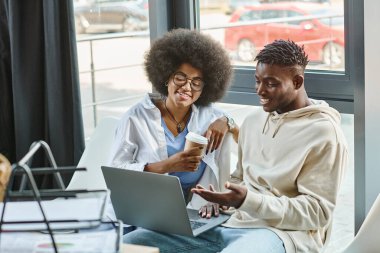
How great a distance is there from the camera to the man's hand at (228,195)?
222 cm

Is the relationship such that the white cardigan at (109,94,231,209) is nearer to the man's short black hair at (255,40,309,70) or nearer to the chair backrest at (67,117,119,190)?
the chair backrest at (67,117,119,190)

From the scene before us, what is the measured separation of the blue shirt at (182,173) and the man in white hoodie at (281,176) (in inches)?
7.6

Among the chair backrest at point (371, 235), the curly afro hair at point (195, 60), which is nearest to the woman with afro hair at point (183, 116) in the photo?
the curly afro hair at point (195, 60)

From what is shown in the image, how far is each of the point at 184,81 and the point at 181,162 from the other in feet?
1.10

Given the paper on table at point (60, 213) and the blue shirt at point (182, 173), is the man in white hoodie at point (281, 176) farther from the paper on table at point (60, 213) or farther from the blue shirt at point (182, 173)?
the paper on table at point (60, 213)

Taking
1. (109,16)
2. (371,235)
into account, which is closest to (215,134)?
(371,235)

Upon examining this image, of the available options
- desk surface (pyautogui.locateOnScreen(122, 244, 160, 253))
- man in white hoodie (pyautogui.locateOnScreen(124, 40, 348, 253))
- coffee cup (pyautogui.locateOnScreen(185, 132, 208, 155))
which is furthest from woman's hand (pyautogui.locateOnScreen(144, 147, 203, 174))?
desk surface (pyautogui.locateOnScreen(122, 244, 160, 253))

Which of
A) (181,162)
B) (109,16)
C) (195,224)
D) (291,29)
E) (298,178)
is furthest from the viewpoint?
(109,16)

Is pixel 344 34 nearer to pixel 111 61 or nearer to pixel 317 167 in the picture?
pixel 317 167

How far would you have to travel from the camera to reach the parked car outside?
12.3 ft

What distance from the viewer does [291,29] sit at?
2969mm

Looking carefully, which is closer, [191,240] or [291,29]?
[191,240]

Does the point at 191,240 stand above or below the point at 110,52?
below

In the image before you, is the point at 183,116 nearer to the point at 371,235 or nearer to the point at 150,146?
the point at 150,146
